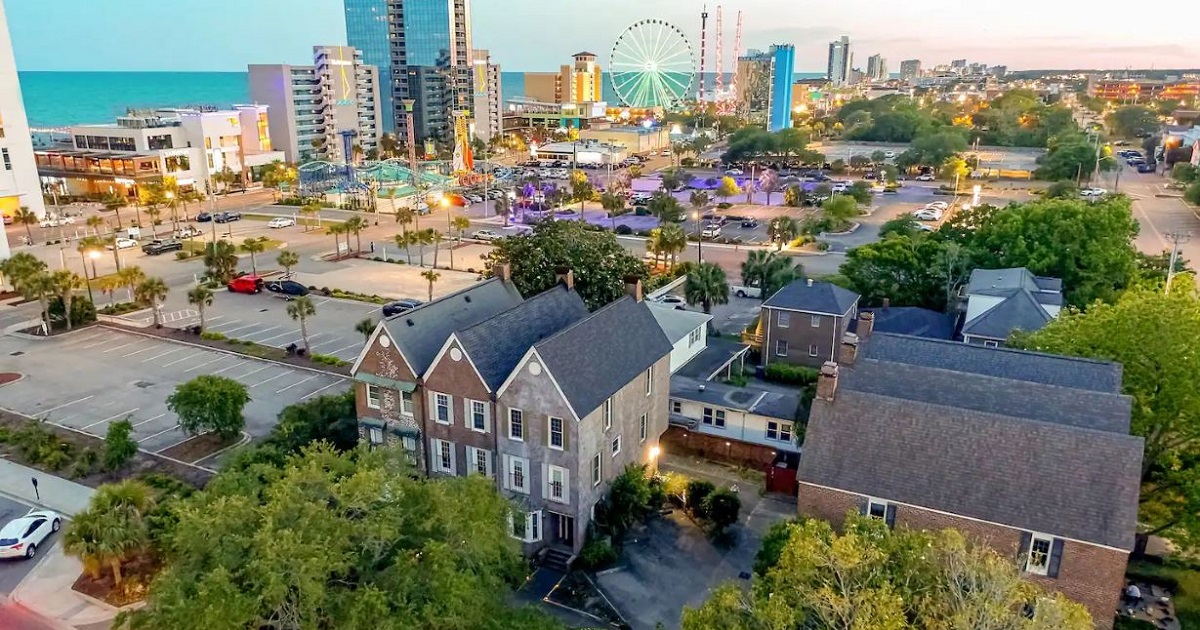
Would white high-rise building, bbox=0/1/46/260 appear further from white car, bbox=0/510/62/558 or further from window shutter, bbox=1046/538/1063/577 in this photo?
window shutter, bbox=1046/538/1063/577

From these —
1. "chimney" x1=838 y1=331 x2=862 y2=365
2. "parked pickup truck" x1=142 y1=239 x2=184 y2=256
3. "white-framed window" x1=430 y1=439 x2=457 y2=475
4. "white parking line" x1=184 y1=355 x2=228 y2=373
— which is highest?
"chimney" x1=838 y1=331 x2=862 y2=365

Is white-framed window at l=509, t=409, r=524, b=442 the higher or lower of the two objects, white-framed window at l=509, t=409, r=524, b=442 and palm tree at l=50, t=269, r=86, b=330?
the higher

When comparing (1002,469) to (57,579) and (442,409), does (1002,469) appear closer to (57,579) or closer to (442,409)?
(442,409)

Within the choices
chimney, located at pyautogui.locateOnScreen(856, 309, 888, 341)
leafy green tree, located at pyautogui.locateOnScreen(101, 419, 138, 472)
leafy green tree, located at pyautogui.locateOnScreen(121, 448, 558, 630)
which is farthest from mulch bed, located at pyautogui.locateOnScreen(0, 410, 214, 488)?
chimney, located at pyautogui.locateOnScreen(856, 309, 888, 341)

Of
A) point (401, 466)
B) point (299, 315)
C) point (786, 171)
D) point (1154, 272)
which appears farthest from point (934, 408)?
point (786, 171)

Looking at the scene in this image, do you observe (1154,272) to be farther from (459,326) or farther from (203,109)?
(203,109)
